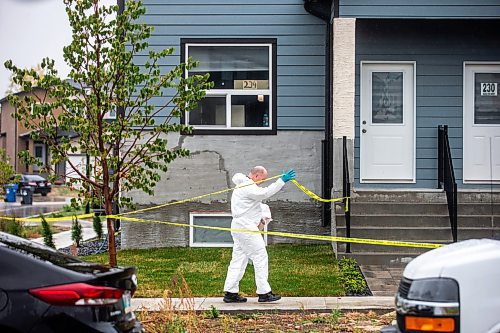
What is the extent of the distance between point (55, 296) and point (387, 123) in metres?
10.3

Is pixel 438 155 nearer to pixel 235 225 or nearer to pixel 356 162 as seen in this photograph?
pixel 356 162

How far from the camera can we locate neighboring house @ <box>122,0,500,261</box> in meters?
15.2

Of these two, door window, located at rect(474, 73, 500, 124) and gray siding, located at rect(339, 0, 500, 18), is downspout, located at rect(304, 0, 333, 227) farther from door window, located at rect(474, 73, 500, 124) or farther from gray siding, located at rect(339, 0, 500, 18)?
door window, located at rect(474, 73, 500, 124)

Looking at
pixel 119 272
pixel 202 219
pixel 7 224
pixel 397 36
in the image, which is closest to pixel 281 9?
pixel 397 36

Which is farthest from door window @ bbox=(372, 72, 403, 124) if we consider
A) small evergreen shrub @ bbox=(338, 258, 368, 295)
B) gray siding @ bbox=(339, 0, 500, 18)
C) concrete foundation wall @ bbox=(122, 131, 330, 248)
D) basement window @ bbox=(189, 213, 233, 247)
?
small evergreen shrub @ bbox=(338, 258, 368, 295)

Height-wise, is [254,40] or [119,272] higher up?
[254,40]

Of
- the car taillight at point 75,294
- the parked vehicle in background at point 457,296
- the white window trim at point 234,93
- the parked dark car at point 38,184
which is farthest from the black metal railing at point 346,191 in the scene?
the parked dark car at point 38,184

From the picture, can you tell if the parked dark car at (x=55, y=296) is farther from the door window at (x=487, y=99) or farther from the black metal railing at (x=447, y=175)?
the door window at (x=487, y=99)

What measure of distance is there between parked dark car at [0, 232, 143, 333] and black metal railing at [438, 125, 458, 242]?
771 cm

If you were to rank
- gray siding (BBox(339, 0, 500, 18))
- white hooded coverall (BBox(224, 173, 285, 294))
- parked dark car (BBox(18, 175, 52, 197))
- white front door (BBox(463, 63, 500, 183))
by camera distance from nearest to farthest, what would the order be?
1. white hooded coverall (BBox(224, 173, 285, 294))
2. gray siding (BBox(339, 0, 500, 18))
3. white front door (BBox(463, 63, 500, 183))
4. parked dark car (BBox(18, 175, 52, 197))

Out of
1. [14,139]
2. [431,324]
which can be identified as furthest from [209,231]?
[14,139]

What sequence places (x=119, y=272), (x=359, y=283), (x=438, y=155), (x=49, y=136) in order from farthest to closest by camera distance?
(x=438, y=155) → (x=359, y=283) → (x=49, y=136) → (x=119, y=272)

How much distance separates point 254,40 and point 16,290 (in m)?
10.4

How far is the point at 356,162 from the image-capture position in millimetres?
15070
